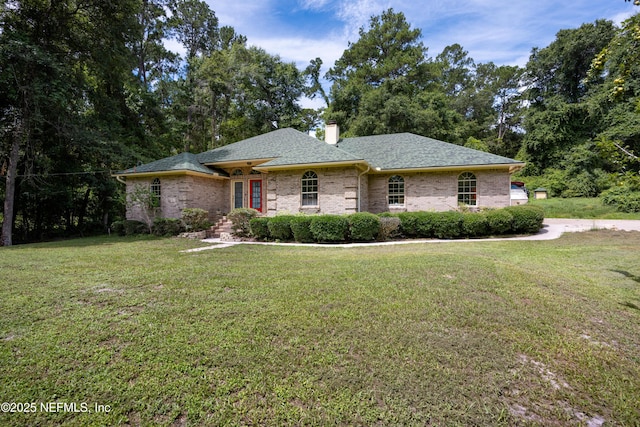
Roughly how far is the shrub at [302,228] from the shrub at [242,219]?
2.40m

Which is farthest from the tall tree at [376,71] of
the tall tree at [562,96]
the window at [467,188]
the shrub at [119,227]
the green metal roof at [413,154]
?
the shrub at [119,227]

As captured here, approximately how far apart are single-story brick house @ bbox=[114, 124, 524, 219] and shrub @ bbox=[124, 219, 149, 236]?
1076 millimetres

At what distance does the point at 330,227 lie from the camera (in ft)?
35.0

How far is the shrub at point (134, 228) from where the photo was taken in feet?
46.7

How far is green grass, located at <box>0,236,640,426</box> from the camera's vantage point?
228cm

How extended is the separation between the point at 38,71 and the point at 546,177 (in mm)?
37019

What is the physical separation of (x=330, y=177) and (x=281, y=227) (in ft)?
10.4

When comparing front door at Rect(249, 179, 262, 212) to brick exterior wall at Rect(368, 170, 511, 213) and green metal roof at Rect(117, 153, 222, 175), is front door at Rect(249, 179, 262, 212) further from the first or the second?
brick exterior wall at Rect(368, 170, 511, 213)

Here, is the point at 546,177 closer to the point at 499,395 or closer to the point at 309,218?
the point at 309,218

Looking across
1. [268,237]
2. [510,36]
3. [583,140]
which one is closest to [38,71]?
[268,237]

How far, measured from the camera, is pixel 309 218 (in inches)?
434

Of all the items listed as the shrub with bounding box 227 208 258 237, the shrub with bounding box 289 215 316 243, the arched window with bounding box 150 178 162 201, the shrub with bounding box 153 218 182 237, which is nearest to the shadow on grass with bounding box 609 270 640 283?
the shrub with bounding box 289 215 316 243

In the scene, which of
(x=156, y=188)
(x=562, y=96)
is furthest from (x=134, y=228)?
(x=562, y=96)

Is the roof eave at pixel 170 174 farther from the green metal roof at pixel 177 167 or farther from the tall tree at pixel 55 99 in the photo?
the tall tree at pixel 55 99
